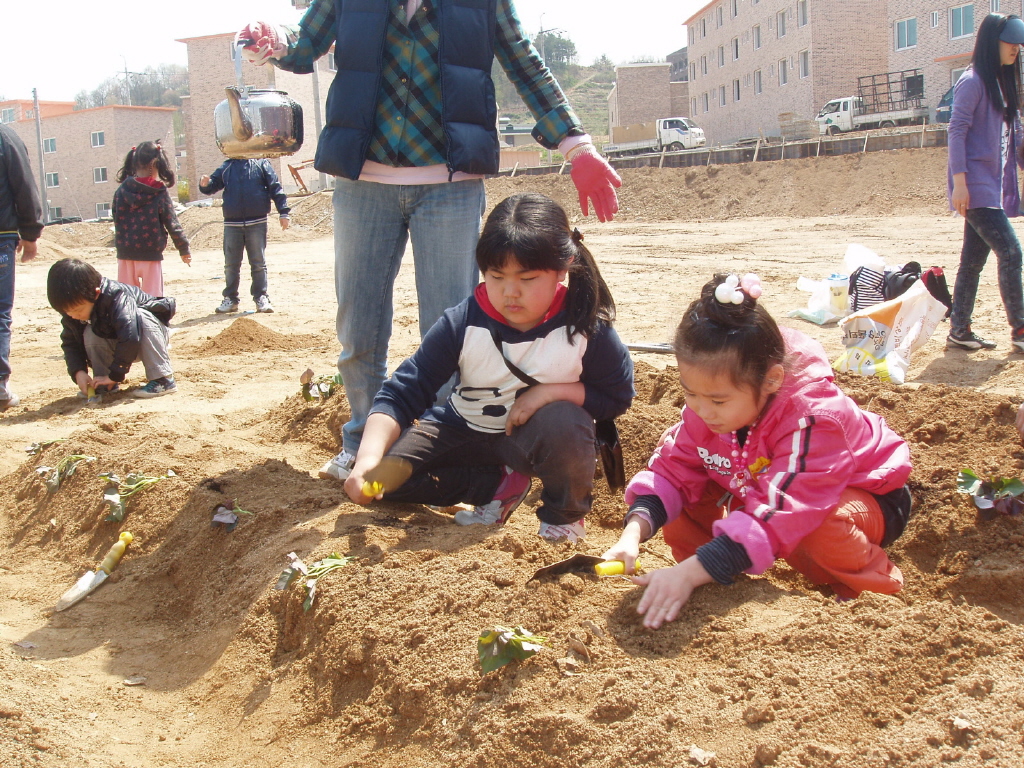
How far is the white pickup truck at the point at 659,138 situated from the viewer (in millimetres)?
34000

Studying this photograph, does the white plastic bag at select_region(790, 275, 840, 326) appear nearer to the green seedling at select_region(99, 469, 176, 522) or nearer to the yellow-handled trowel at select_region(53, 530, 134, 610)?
the green seedling at select_region(99, 469, 176, 522)

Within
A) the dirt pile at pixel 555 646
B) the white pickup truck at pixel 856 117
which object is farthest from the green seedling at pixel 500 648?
the white pickup truck at pixel 856 117

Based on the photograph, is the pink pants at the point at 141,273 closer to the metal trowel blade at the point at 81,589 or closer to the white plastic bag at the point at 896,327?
the metal trowel blade at the point at 81,589

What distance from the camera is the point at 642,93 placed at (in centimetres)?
5444

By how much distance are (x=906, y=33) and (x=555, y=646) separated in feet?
127

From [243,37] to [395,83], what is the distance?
0.55 metres

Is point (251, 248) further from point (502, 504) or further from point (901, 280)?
point (502, 504)

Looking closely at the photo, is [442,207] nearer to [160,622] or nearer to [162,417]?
[160,622]

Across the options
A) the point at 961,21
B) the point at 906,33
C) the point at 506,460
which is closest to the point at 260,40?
the point at 506,460

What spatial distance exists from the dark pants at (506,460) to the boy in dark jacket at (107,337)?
10.1 ft

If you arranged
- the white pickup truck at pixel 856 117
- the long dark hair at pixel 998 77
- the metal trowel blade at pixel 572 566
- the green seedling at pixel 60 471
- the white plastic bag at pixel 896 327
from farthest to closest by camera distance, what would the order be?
the white pickup truck at pixel 856 117, the long dark hair at pixel 998 77, the white plastic bag at pixel 896 327, the green seedling at pixel 60 471, the metal trowel blade at pixel 572 566

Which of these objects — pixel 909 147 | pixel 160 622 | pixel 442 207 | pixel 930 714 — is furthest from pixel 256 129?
pixel 909 147

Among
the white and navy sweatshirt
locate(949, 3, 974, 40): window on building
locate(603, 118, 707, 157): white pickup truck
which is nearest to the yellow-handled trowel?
the white and navy sweatshirt

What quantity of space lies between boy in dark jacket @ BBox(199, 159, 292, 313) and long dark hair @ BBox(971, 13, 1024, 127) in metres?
6.36
